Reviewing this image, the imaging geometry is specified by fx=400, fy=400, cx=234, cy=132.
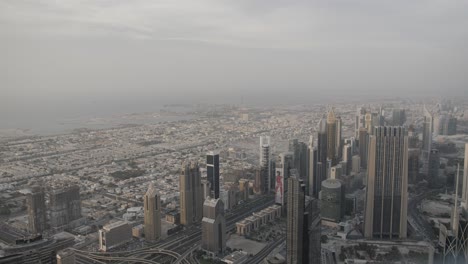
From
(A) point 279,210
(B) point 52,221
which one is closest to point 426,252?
(A) point 279,210

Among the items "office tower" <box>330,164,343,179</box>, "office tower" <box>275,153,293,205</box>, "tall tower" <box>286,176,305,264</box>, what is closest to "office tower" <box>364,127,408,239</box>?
"office tower" <box>330,164,343,179</box>

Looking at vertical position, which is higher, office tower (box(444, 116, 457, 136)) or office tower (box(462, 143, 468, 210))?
office tower (box(444, 116, 457, 136))

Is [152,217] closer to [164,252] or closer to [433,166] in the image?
[164,252]

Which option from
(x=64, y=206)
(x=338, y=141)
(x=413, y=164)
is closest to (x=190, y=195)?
(x=64, y=206)

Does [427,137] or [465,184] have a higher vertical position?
[427,137]

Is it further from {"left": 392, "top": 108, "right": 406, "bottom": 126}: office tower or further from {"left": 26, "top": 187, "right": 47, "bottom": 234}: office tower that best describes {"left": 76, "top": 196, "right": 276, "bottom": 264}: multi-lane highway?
{"left": 392, "top": 108, "right": 406, "bottom": 126}: office tower

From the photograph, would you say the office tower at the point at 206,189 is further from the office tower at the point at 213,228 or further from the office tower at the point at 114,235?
the office tower at the point at 114,235

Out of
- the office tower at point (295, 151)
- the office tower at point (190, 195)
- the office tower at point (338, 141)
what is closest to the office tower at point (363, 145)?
the office tower at point (338, 141)
